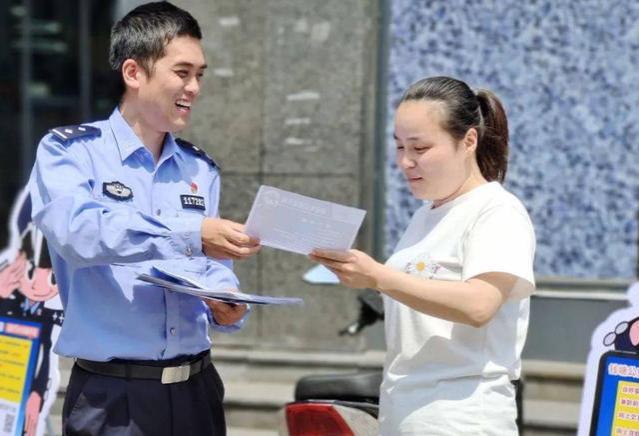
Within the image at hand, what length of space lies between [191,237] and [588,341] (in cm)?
390

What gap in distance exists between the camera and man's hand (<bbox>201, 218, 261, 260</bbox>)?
2379mm

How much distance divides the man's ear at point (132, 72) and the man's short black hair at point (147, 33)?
1 centimetres

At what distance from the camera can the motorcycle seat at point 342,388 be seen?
3.29 m

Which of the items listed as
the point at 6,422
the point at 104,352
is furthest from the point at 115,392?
the point at 6,422

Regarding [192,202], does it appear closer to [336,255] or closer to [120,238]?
[120,238]

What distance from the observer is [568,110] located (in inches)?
234

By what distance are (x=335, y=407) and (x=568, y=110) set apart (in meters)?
3.53

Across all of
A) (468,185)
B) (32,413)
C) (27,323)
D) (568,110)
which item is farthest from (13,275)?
(568,110)

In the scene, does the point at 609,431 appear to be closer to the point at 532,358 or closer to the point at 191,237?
the point at 191,237

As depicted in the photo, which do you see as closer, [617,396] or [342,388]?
[617,396]

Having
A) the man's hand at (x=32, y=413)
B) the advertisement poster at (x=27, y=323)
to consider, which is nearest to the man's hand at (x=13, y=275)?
the advertisement poster at (x=27, y=323)

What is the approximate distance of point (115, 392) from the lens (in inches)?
101

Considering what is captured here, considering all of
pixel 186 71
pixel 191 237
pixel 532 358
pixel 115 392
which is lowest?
pixel 532 358

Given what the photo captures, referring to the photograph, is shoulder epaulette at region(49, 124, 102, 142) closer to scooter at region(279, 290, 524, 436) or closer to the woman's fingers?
the woman's fingers
